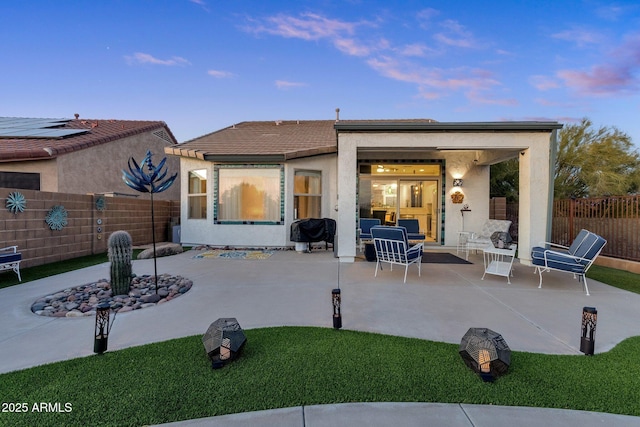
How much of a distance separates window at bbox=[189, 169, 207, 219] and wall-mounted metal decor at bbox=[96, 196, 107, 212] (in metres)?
2.48

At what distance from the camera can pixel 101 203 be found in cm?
869

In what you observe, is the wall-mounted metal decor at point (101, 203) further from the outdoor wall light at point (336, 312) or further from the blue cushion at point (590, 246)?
the blue cushion at point (590, 246)

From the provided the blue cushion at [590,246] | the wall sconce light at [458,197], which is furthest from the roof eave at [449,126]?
the wall sconce light at [458,197]

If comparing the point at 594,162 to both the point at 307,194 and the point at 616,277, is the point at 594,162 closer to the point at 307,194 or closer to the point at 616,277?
the point at 616,277

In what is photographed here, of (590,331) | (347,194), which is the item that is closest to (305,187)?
(347,194)

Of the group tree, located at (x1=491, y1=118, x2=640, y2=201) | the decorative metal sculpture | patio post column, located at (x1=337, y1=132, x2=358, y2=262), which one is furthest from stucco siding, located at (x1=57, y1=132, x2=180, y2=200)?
tree, located at (x1=491, y1=118, x2=640, y2=201)

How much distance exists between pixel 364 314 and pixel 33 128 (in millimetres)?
17669

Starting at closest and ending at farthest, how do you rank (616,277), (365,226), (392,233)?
1. (392,233)
2. (616,277)
3. (365,226)

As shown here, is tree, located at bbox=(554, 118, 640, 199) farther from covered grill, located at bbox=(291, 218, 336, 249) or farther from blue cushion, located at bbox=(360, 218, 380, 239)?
covered grill, located at bbox=(291, 218, 336, 249)

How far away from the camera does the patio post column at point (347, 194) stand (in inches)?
285

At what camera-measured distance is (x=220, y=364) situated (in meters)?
2.46

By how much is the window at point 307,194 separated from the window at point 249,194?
0.54 meters

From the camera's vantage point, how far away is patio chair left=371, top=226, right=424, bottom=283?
5.69 metres

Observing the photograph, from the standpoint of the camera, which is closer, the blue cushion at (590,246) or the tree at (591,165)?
the blue cushion at (590,246)
